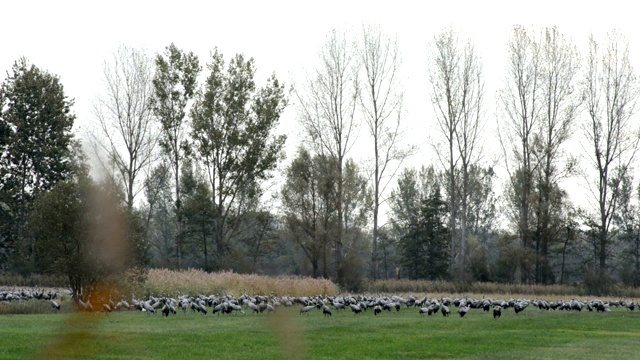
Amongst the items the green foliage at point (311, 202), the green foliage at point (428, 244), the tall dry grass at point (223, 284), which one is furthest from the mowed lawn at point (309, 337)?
the green foliage at point (428, 244)

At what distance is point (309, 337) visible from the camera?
20453 millimetres

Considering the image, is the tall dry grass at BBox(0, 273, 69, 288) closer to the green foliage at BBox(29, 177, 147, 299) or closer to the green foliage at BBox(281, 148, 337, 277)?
the green foliage at BBox(281, 148, 337, 277)

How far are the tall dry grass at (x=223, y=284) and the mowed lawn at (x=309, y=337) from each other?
25.9 ft

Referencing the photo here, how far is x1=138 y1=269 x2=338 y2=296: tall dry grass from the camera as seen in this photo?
3675cm

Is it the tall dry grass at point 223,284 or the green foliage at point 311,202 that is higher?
the green foliage at point 311,202

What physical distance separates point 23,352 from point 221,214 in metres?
38.3

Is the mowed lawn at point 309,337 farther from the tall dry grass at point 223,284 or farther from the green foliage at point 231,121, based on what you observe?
the green foliage at point 231,121

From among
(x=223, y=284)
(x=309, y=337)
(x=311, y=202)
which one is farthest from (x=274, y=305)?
(x=311, y=202)

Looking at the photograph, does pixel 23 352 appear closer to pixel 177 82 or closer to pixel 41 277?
pixel 41 277

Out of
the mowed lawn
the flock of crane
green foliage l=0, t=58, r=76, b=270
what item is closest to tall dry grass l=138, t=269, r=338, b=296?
the flock of crane

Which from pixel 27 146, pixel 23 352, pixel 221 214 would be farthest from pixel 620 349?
pixel 27 146

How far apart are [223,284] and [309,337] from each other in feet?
64.0

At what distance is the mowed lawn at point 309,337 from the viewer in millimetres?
16172

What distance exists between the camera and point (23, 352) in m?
14.9
